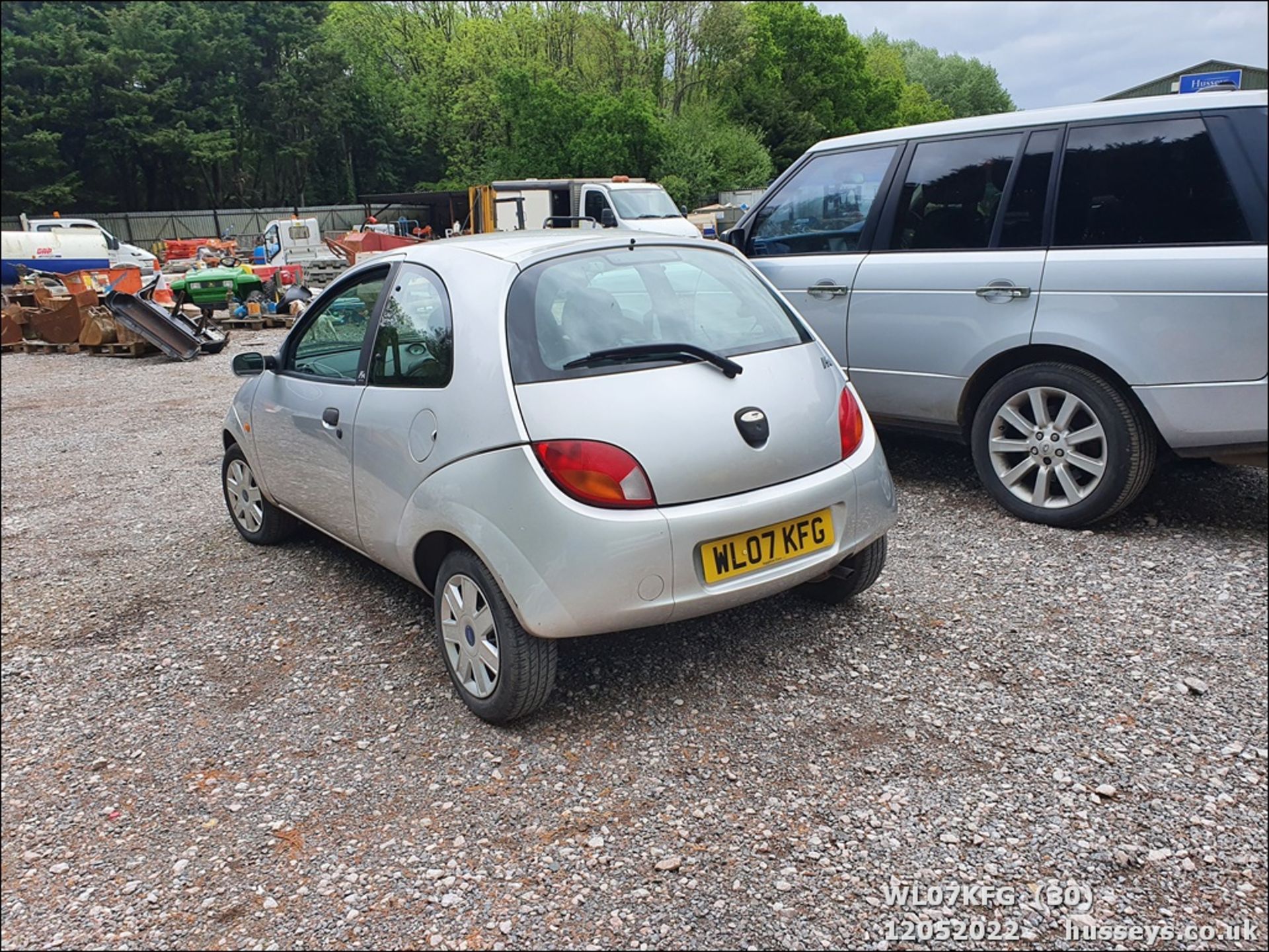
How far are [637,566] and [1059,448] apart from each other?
1.52m

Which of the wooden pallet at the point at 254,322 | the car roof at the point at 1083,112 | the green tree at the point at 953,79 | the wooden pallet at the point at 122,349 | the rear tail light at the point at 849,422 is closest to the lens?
the car roof at the point at 1083,112

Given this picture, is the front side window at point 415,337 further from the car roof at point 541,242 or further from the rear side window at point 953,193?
the rear side window at point 953,193

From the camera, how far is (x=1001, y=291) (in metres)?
2.35

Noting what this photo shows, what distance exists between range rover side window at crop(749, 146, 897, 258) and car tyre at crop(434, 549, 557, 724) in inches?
58.7

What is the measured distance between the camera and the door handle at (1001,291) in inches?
85.3

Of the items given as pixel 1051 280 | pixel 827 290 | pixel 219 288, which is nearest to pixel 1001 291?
pixel 1051 280

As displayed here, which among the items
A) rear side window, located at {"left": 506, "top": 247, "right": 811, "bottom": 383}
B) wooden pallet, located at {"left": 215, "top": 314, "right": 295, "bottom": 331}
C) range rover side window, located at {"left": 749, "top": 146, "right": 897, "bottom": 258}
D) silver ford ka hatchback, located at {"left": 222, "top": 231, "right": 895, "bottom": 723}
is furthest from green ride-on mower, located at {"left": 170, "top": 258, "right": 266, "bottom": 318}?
range rover side window, located at {"left": 749, "top": 146, "right": 897, "bottom": 258}

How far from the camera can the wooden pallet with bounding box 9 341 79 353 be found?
186 inches

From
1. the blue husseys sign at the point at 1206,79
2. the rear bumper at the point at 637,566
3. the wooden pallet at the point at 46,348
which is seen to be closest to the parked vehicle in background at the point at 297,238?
the rear bumper at the point at 637,566

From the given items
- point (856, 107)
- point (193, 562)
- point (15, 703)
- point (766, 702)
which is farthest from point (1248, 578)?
point (193, 562)

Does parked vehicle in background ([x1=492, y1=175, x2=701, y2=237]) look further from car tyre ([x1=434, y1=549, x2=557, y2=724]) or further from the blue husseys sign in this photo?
the blue husseys sign

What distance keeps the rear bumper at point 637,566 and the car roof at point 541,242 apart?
0.79 m

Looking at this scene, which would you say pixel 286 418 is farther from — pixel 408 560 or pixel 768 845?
pixel 768 845

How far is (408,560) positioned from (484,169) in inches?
44.2
